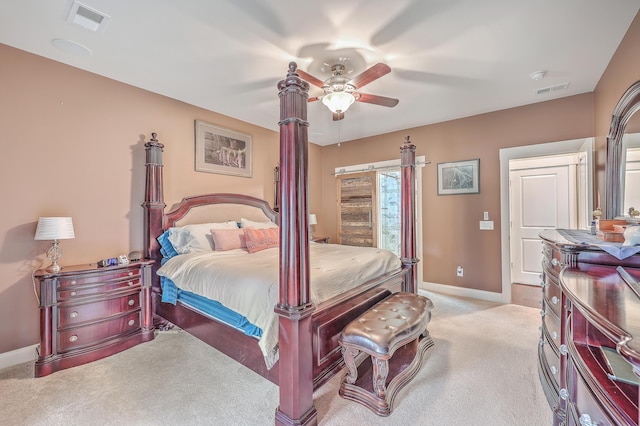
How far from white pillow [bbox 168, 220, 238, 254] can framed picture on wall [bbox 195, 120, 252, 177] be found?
38.3 inches

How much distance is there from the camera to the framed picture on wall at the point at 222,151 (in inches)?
152

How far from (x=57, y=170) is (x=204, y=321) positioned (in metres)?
2.06

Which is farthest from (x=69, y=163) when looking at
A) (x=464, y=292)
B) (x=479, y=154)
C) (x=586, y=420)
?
A: (x=464, y=292)

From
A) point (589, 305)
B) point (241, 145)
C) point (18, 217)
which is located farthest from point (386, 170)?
point (18, 217)

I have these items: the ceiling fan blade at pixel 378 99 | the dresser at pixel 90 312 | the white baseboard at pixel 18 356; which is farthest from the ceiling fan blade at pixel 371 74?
the white baseboard at pixel 18 356

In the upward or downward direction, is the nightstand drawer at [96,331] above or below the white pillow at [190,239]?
below

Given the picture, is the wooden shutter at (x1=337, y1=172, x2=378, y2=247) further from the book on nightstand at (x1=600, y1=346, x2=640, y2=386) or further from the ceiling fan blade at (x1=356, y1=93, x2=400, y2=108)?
the book on nightstand at (x1=600, y1=346, x2=640, y2=386)

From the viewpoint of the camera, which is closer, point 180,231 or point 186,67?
point 186,67

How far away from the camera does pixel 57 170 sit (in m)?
2.69

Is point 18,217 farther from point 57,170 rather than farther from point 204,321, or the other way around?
point 204,321

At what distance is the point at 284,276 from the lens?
1659mm

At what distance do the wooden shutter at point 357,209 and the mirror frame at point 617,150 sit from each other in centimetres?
312

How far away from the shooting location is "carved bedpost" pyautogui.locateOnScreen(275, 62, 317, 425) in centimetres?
164

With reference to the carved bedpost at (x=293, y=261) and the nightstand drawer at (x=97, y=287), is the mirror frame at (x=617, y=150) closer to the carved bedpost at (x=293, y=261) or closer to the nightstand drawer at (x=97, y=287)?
the carved bedpost at (x=293, y=261)
